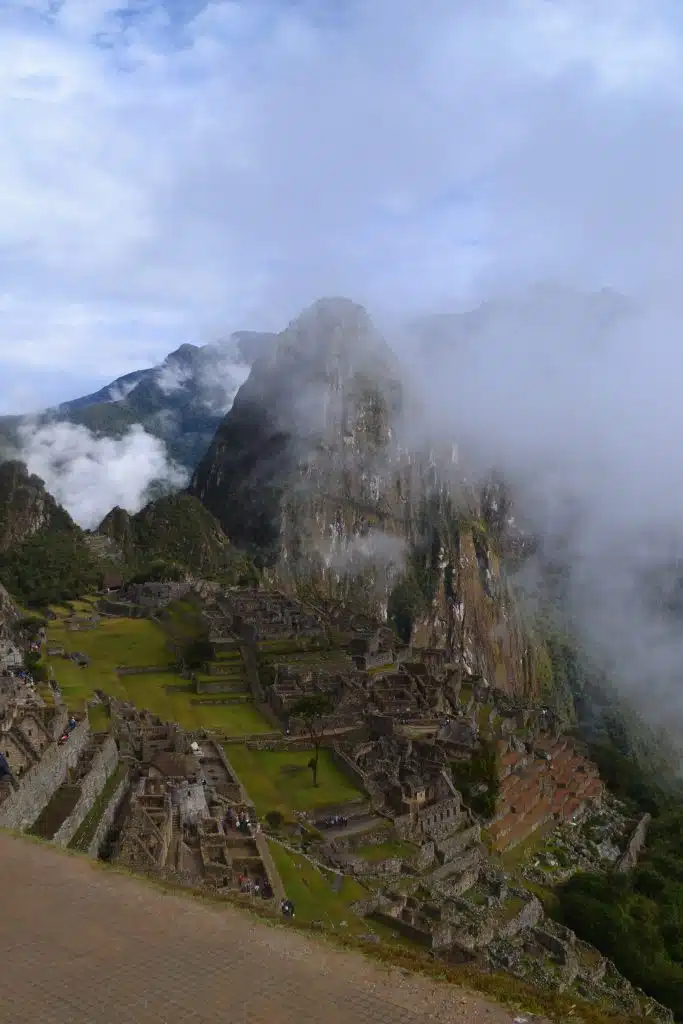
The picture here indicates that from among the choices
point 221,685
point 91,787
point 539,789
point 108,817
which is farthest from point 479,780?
point 108,817

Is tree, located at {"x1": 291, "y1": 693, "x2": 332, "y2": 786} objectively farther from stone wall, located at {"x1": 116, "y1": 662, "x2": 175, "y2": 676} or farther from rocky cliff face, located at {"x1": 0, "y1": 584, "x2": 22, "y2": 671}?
rocky cliff face, located at {"x1": 0, "y1": 584, "x2": 22, "y2": 671}

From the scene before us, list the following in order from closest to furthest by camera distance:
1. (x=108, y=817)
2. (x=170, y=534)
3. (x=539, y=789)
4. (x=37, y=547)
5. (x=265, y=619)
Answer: (x=108, y=817) < (x=539, y=789) < (x=265, y=619) < (x=37, y=547) < (x=170, y=534)

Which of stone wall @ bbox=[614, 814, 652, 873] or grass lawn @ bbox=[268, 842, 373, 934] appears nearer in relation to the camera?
grass lawn @ bbox=[268, 842, 373, 934]

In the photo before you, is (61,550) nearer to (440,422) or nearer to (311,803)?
(311,803)

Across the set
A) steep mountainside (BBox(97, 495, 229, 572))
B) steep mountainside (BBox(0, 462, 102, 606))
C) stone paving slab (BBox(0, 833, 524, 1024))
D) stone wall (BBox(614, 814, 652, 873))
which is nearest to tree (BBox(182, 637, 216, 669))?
steep mountainside (BBox(0, 462, 102, 606))

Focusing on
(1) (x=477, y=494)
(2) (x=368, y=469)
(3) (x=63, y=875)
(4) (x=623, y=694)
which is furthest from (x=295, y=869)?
(1) (x=477, y=494)

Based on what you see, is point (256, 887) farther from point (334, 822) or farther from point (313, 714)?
point (313, 714)
